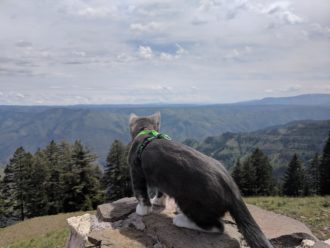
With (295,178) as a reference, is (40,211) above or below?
below

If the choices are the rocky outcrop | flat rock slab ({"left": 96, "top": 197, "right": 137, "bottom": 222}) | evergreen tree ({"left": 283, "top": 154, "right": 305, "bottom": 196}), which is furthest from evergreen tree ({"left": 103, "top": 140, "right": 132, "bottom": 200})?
the rocky outcrop

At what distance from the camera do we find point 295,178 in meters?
67.7

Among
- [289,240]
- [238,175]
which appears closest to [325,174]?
[238,175]

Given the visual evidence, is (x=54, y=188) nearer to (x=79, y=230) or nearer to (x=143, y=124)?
(x=79, y=230)

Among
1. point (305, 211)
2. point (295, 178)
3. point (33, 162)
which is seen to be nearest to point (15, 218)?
point (33, 162)

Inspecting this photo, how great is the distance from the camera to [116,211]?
936cm

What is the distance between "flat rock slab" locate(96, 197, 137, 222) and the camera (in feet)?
29.8

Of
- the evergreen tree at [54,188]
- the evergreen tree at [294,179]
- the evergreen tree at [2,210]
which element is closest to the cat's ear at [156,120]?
the evergreen tree at [54,188]

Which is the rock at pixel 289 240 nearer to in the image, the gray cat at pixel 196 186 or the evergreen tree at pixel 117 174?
the gray cat at pixel 196 186

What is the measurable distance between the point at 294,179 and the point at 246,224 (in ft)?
215

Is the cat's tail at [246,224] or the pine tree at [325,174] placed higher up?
the cat's tail at [246,224]

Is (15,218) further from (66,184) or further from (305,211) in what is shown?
(305,211)

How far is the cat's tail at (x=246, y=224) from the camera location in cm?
670

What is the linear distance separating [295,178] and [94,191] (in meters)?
36.9
